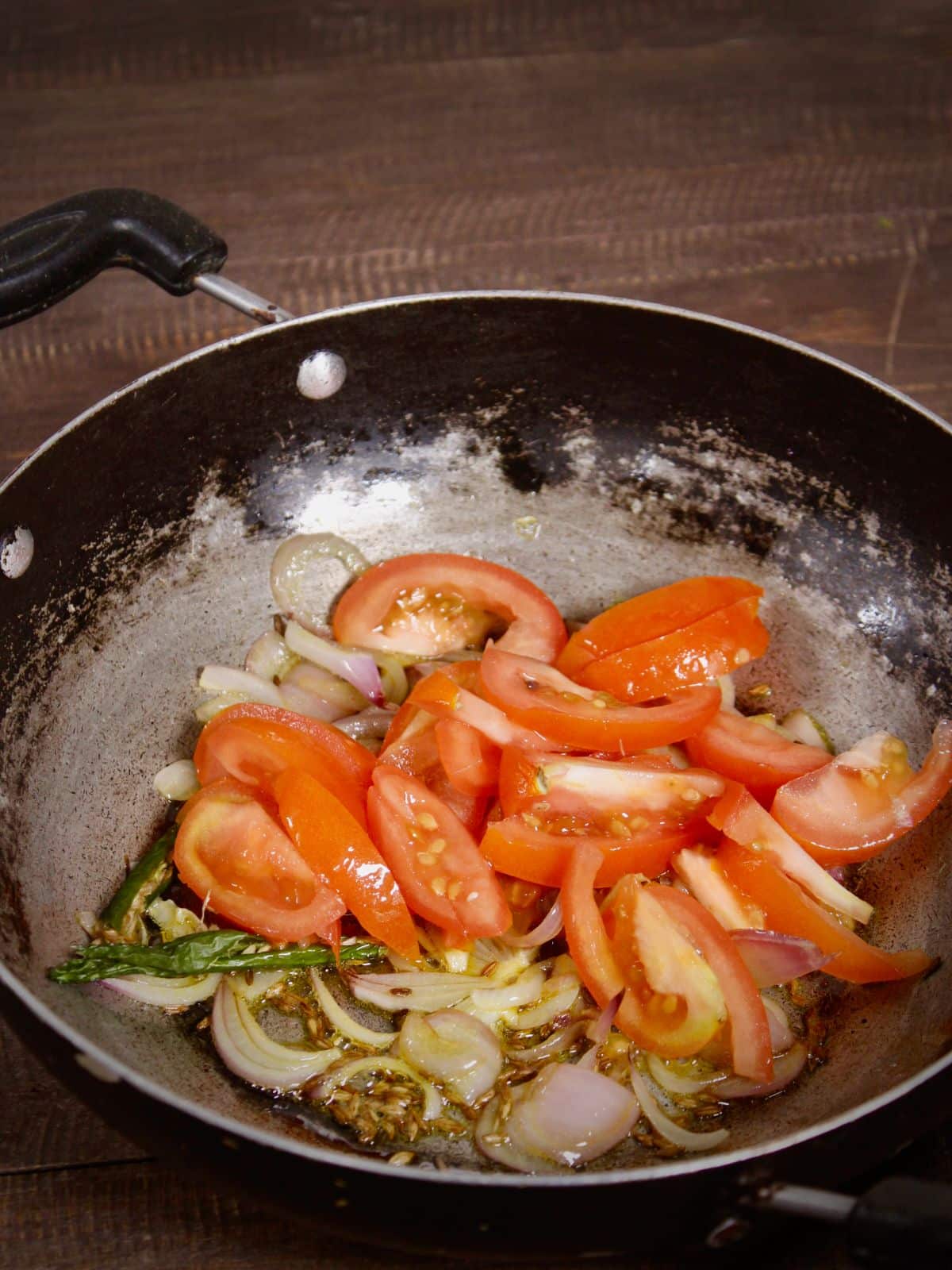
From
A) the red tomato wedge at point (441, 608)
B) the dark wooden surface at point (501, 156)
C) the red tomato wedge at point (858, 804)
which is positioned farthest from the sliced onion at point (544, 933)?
the dark wooden surface at point (501, 156)

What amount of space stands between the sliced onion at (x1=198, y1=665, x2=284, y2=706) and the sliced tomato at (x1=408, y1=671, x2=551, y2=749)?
1.09 ft

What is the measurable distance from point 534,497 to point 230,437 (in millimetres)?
573

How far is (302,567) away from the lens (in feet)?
7.23

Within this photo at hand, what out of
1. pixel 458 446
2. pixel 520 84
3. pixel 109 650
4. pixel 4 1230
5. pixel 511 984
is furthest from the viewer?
pixel 520 84

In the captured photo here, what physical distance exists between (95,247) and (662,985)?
57.3 inches

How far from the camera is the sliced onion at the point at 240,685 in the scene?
2062mm

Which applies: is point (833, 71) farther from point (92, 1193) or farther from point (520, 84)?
point (92, 1193)

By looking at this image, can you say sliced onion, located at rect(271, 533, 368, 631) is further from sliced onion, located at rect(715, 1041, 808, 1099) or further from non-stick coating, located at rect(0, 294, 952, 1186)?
sliced onion, located at rect(715, 1041, 808, 1099)

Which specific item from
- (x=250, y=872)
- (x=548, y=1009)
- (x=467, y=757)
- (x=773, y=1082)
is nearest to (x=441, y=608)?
(x=467, y=757)

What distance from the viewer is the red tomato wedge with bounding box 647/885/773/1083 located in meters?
1.58

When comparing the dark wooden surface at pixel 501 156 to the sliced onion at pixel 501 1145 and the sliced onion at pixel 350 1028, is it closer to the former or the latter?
the sliced onion at pixel 350 1028

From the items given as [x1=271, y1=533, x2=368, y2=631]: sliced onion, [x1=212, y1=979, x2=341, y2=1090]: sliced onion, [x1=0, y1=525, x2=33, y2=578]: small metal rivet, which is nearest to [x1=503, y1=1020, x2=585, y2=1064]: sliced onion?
[x1=212, y1=979, x2=341, y2=1090]: sliced onion

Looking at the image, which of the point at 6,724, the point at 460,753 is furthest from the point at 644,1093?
the point at 6,724

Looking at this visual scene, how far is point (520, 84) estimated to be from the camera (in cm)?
330
